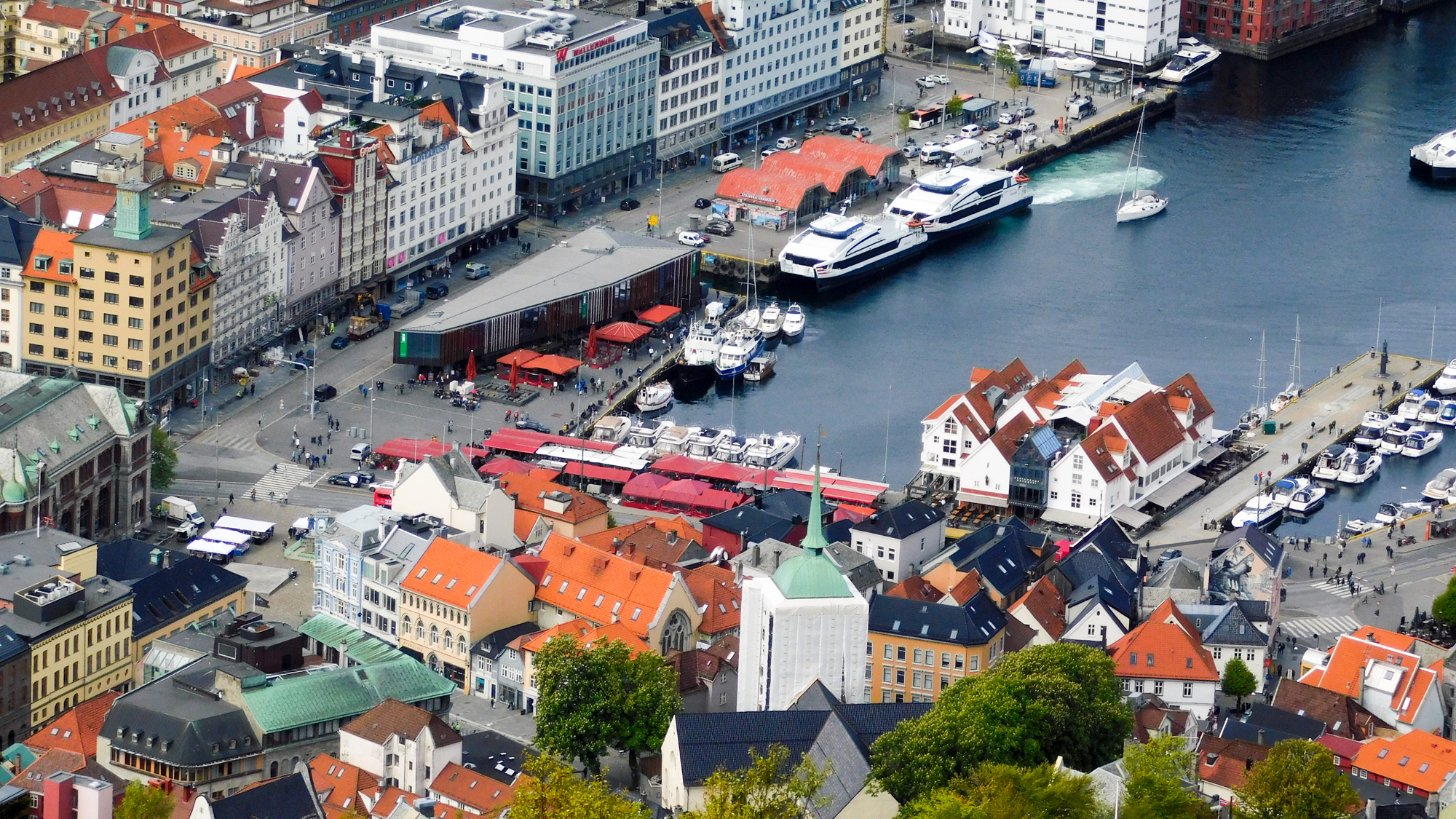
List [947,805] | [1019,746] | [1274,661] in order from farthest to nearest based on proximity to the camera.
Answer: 1. [1274,661]
2. [1019,746]
3. [947,805]

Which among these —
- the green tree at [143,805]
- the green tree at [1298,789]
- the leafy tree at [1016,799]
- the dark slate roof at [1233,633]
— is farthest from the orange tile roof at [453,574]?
the green tree at [1298,789]

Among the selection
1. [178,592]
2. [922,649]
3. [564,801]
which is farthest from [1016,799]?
[178,592]

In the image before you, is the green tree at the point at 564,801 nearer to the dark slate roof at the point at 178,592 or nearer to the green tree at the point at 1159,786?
the green tree at the point at 1159,786

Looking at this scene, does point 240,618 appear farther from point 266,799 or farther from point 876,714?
point 876,714

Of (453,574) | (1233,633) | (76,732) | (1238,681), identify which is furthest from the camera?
(453,574)

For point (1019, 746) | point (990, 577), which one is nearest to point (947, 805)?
point (1019, 746)

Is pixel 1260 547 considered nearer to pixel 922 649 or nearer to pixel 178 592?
pixel 922 649
